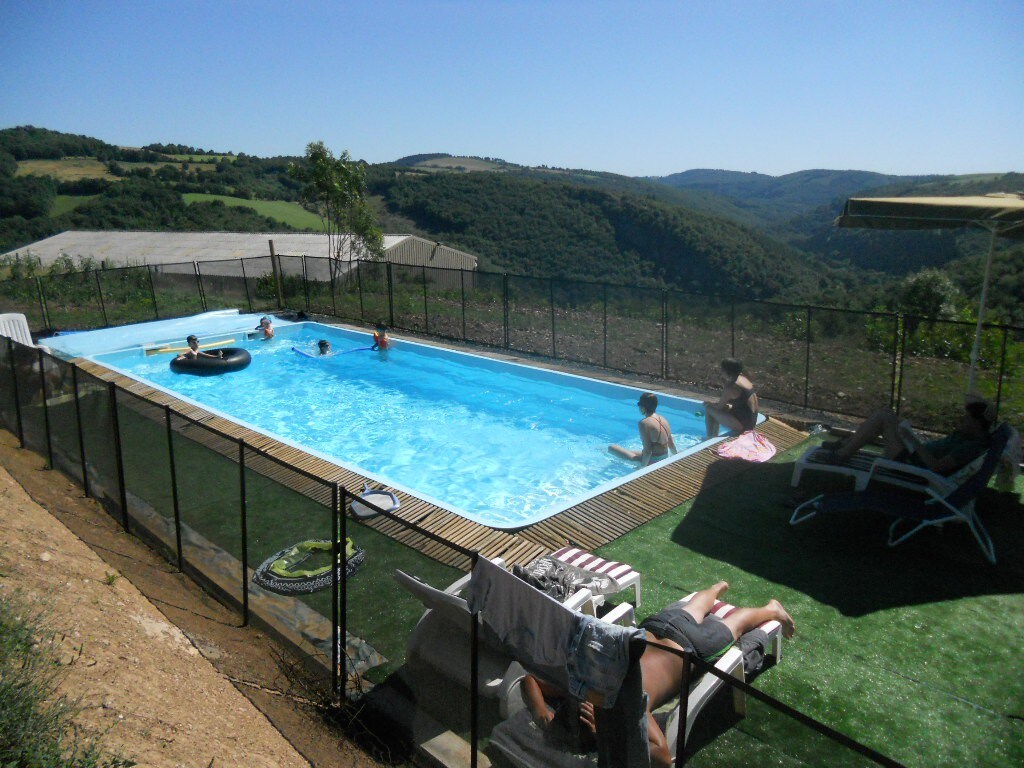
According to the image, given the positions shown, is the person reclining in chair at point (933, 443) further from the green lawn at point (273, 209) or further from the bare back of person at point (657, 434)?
the green lawn at point (273, 209)

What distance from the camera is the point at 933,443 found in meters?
7.03

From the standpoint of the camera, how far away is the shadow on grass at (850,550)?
18.3 ft

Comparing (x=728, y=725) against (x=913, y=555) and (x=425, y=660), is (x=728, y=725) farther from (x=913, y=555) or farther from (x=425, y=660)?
(x=913, y=555)

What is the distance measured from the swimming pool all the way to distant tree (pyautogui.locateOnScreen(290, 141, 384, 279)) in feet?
18.5

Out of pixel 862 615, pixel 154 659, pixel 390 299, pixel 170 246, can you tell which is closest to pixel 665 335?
pixel 390 299

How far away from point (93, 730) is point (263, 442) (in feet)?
18.9

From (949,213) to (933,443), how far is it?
85.8 inches

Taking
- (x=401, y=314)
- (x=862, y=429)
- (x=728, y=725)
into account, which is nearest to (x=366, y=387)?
(x=401, y=314)

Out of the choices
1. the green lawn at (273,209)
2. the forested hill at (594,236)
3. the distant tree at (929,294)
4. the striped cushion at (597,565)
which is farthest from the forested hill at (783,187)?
the striped cushion at (597,565)

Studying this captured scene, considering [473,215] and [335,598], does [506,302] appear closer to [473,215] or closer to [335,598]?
[335,598]

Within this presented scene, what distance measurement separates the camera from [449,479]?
35.1 feet

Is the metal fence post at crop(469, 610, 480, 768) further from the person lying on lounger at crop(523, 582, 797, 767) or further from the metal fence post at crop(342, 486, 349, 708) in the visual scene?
the metal fence post at crop(342, 486, 349, 708)

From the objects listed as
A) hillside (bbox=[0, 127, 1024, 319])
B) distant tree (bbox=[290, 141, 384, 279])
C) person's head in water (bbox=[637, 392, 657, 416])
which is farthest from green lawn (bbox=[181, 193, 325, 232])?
person's head in water (bbox=[637, 392, 657, 416])

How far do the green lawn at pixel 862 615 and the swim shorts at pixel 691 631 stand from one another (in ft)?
1.75
